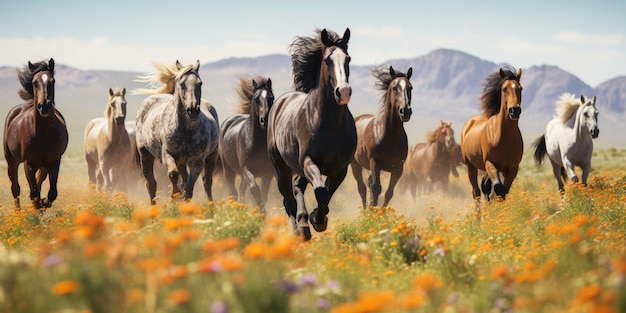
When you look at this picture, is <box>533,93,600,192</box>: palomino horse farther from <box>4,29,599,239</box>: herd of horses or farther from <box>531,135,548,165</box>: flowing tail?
<box>531,135,548,165</box>: flowing tail

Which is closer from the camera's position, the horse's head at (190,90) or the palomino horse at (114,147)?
the horse's head at (190,90)

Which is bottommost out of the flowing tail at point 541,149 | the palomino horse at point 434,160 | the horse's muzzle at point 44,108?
the palomino horse at point 434,160

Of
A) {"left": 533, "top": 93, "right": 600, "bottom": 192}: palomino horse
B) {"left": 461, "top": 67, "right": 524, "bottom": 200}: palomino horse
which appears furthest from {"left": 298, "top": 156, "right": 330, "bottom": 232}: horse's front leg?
{"left": 533, "top": 93, "right": 600, "bottom": 192}: palomino horse

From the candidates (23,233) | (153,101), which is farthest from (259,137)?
(23,233)

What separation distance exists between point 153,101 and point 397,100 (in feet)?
15.5

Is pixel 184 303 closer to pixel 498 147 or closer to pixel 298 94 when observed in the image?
pixel 298 94

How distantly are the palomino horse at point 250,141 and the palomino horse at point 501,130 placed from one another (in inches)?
163

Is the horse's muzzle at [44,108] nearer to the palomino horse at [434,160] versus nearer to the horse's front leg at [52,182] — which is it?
the horse's front leg at [52,182]

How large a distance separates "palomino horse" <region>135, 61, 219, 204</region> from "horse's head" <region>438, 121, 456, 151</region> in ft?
35.1

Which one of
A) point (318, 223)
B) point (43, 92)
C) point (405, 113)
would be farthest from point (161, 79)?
point (318, 223)

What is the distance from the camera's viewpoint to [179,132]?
1028cm

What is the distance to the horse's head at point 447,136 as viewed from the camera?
798 inches

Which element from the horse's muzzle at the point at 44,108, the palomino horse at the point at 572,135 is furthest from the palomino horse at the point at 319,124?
the palomino horse at the point at 572,135

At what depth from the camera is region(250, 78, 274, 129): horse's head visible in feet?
38.3
